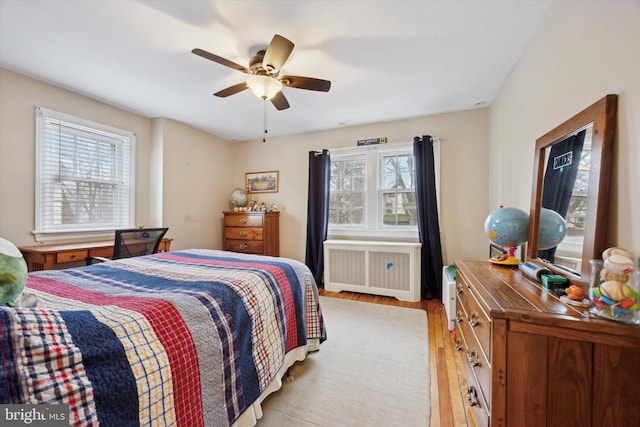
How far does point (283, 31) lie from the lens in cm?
178

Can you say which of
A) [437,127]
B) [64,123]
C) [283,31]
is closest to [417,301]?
[437,127]

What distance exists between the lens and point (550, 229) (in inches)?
53.9

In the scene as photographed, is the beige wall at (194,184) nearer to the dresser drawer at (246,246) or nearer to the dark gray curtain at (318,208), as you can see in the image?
the dresser drawer at (246,246)

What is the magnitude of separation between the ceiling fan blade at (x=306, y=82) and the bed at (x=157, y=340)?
4.80ft

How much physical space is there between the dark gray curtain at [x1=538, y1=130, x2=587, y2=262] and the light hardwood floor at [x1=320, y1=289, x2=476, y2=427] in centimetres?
102

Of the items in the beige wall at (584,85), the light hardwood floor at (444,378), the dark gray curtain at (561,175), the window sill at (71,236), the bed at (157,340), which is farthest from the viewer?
the window sill at (71,236)

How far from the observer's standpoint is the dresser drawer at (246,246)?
3928 millimetres

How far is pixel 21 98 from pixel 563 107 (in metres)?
4.39

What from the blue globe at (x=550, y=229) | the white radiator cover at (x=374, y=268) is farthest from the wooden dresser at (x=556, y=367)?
the white radiator cover at (x=374, y=268)

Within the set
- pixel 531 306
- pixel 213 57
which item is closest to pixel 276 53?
pixel 213 57

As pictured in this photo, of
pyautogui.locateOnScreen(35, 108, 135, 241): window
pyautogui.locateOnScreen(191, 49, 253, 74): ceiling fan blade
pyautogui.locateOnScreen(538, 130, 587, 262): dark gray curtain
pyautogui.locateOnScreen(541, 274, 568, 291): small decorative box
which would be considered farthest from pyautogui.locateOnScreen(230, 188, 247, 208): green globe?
pyautogui.locateOnScreen(541, 274, 568, 291): small decorative box

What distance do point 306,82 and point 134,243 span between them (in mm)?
2216

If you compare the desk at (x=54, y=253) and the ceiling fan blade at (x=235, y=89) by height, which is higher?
the ceiling fan blade at (x=235, y=89)

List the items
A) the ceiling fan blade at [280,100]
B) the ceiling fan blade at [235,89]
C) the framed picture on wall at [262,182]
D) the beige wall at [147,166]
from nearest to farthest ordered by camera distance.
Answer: the ceiling fan blade at [235,89] < the ceiling fan blade at [280,100] < the beige wall at [147,166] < the framed picture on wall at [262,182]
